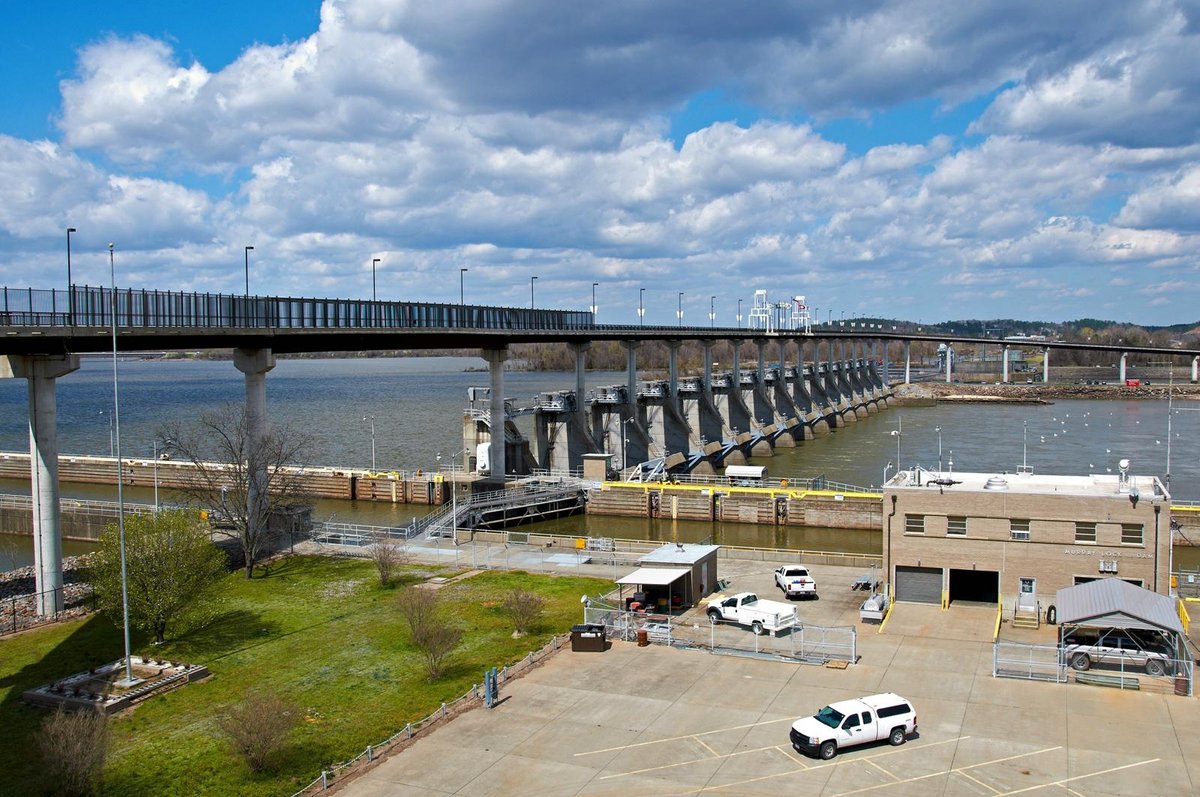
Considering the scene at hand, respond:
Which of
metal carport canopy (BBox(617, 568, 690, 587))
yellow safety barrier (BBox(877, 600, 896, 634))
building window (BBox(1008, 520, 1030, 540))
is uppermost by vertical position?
building window (BBox(1008, 520, 1030, 540))

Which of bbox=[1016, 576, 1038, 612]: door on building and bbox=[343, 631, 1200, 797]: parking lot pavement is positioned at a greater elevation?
bbox=[1016, 576, 1038, 612]: door on building

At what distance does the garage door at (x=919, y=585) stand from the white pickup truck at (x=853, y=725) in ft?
35.3

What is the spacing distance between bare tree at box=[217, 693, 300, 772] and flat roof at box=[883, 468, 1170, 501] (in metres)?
18.9

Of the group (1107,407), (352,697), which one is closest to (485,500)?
(352,697)

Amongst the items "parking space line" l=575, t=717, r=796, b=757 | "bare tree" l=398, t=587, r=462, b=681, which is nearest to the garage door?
"parking space line" l=575, t=717, r=796, b=757

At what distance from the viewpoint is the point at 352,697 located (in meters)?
22.2

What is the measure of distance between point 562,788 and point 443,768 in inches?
A: 97.0

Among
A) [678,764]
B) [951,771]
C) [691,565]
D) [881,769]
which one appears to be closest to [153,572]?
[691,565]

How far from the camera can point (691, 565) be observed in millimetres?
29156

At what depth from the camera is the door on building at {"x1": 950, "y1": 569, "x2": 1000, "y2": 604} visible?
29.1 meters

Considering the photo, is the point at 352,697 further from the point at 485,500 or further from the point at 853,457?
the point at 853,457

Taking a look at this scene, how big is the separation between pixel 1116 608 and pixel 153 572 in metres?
24.1

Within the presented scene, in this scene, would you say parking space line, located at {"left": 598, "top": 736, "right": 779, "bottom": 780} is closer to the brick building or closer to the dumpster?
the dumpster

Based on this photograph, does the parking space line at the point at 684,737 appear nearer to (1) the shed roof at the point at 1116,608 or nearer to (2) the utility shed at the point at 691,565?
(1) the shed roof at the point at 1116,608
